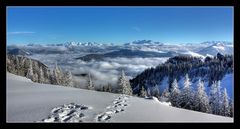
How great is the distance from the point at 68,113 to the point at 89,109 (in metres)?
0.64

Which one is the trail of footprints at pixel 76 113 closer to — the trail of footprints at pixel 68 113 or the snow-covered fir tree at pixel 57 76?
the trail of footprints at pixel 68 113

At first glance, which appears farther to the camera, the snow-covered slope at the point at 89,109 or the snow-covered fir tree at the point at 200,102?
the snow-covered fir tree at the point at 200,102

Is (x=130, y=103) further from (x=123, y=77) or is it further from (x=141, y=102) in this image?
(x=123, y=77)

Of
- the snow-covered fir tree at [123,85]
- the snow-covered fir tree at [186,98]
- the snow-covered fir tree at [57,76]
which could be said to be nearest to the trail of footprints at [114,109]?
the snow-covered fir tree at [123,85]

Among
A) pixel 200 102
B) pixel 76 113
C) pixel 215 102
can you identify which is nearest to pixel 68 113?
pixel 76 113

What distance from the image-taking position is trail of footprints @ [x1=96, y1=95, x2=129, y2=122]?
752cm

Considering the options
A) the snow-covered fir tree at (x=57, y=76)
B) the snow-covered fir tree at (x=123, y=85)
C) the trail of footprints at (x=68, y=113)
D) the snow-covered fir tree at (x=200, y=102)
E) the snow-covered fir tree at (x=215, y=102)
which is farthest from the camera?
the snow-covered fir tree at (x=57, y=76)

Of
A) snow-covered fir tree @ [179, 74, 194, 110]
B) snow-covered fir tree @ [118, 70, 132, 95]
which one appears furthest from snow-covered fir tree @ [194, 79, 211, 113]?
snow-covered fir tree @ [118, 70, 132, 95]

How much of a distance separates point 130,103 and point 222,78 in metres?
173

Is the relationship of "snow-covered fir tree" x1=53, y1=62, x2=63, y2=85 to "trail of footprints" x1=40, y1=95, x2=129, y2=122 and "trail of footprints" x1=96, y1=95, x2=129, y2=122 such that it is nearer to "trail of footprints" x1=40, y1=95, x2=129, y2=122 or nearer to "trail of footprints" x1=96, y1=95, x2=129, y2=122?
"trail of footprints" x1=96, y1=95, x2=129, y2=122

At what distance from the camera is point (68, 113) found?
7816 millimetres

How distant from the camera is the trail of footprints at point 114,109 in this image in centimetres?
752
